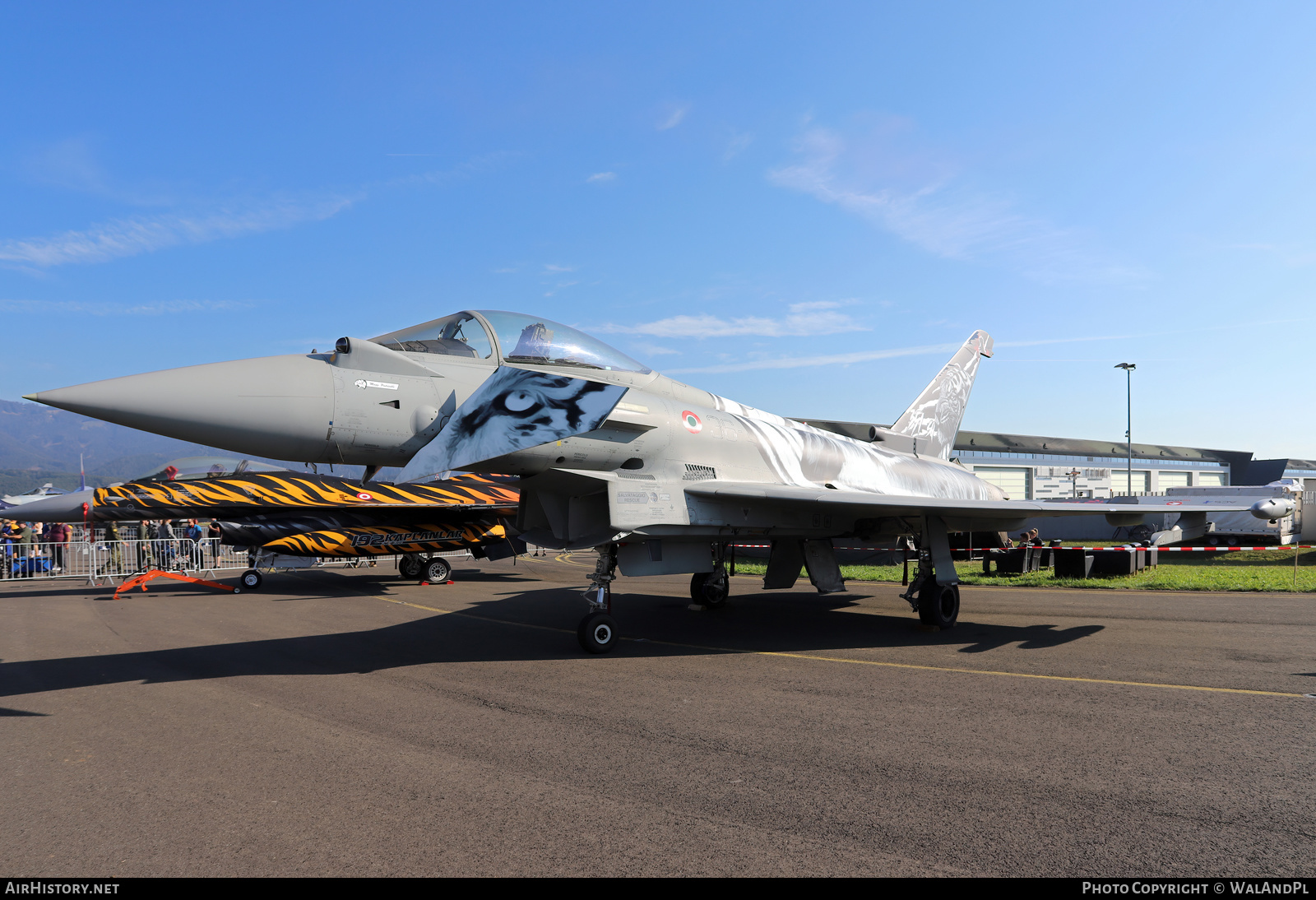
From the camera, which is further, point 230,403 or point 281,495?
point 281,495

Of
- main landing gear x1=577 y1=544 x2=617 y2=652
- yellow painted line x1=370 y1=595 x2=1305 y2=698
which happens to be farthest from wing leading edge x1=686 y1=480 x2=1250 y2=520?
yellow painted line x1=370 y1=595 x2=1305 y2=698

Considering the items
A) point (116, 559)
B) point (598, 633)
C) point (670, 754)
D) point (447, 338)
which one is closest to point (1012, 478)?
point (116, 559)

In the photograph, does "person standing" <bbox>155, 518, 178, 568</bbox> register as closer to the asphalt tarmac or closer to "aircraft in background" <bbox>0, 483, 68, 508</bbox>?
"aircraft in background" <bbox>0, 483, 68, 508</bbox>

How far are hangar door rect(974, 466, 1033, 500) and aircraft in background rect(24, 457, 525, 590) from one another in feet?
172

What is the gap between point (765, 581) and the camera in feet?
35.4

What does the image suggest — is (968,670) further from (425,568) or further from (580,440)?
(425,568)

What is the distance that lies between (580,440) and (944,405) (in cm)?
896

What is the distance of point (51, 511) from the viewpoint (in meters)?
16.4

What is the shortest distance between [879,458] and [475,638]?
630 centimetres

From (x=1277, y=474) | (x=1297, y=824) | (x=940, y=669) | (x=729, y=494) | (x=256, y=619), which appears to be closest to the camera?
(x=1297, y=824)

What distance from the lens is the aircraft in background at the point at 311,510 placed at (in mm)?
14883

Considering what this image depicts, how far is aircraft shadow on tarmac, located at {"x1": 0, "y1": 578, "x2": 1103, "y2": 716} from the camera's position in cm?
685

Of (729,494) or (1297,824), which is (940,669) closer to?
(729,494)

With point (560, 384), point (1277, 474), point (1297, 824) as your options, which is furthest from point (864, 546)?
point (1277, 474)
